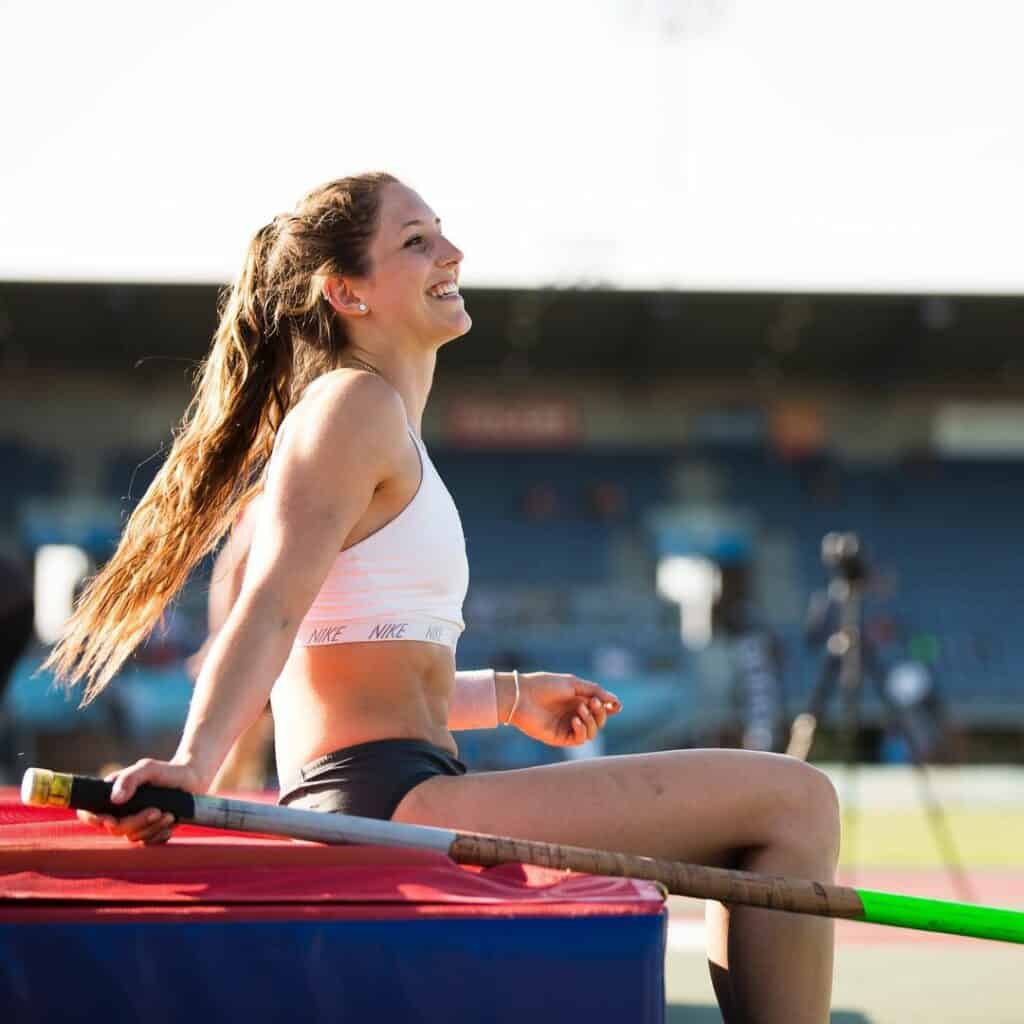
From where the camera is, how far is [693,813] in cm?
218

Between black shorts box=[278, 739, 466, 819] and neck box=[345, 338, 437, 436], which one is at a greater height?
neck box=[345, 338, 437, 436]

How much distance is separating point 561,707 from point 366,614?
0.61 metres

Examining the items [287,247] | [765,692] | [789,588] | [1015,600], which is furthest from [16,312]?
[287,247]

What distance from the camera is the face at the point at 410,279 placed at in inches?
100

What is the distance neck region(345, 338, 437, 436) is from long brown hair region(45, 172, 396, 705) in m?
0.06

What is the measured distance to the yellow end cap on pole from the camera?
72.9 inches

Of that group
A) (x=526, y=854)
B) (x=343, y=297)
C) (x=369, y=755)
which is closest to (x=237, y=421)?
(x=343, y=297)

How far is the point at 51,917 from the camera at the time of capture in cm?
186

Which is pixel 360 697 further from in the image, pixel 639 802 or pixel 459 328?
pixel 459 328

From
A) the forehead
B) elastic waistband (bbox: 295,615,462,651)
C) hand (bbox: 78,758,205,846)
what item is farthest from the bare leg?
the forehead

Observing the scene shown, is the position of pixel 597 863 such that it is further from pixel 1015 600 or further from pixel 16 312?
pixel 1015 600

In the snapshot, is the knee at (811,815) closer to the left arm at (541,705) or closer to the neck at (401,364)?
the left arm at (541,705)

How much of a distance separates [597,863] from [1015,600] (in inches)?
951

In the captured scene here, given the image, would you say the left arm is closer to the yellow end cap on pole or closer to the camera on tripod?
the yellow end cap on pole
